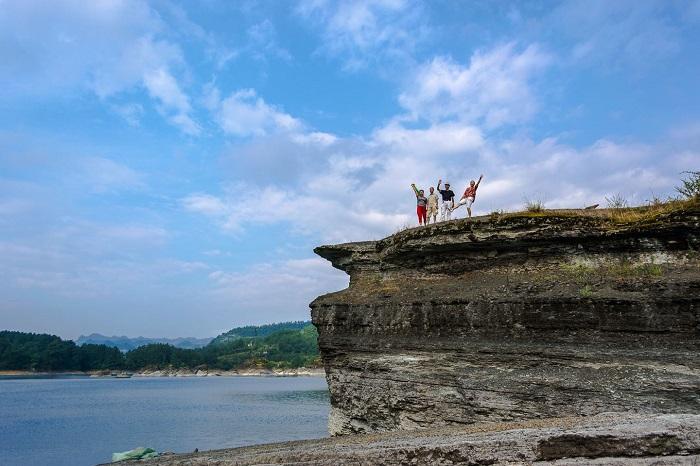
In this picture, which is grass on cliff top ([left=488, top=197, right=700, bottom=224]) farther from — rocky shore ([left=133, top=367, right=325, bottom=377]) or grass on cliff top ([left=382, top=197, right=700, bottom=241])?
Result: rocky shore ([left=133, top=367, right=325, bottom=377])

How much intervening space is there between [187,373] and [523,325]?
564 feet

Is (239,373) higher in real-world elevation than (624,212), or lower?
lower

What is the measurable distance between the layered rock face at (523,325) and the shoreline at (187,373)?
14624 centimetres

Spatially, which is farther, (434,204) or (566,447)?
(434,204)

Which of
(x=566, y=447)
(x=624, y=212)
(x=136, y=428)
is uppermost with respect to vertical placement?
(x=624, y=212)

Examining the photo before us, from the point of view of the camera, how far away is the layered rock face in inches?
383

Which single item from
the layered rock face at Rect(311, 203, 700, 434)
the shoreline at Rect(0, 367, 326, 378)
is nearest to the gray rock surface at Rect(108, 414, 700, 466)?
the layered rock face at Rect(311, 203, 700, 434)

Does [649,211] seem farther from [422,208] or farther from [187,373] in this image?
[187,373]

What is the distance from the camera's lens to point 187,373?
16812cm

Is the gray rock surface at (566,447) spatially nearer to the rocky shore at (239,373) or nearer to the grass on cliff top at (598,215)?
the grass on cliff top at (598,215)

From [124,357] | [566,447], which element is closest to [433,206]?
[566,447]

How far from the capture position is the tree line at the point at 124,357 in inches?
6176

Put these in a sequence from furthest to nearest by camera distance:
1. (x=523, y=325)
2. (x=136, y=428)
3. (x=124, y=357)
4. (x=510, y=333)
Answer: (x=124, y=357) → (x=136, y=428) → (x=510, y=333) → (x=523, y=325)

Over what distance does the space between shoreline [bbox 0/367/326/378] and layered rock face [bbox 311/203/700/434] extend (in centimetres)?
14624
